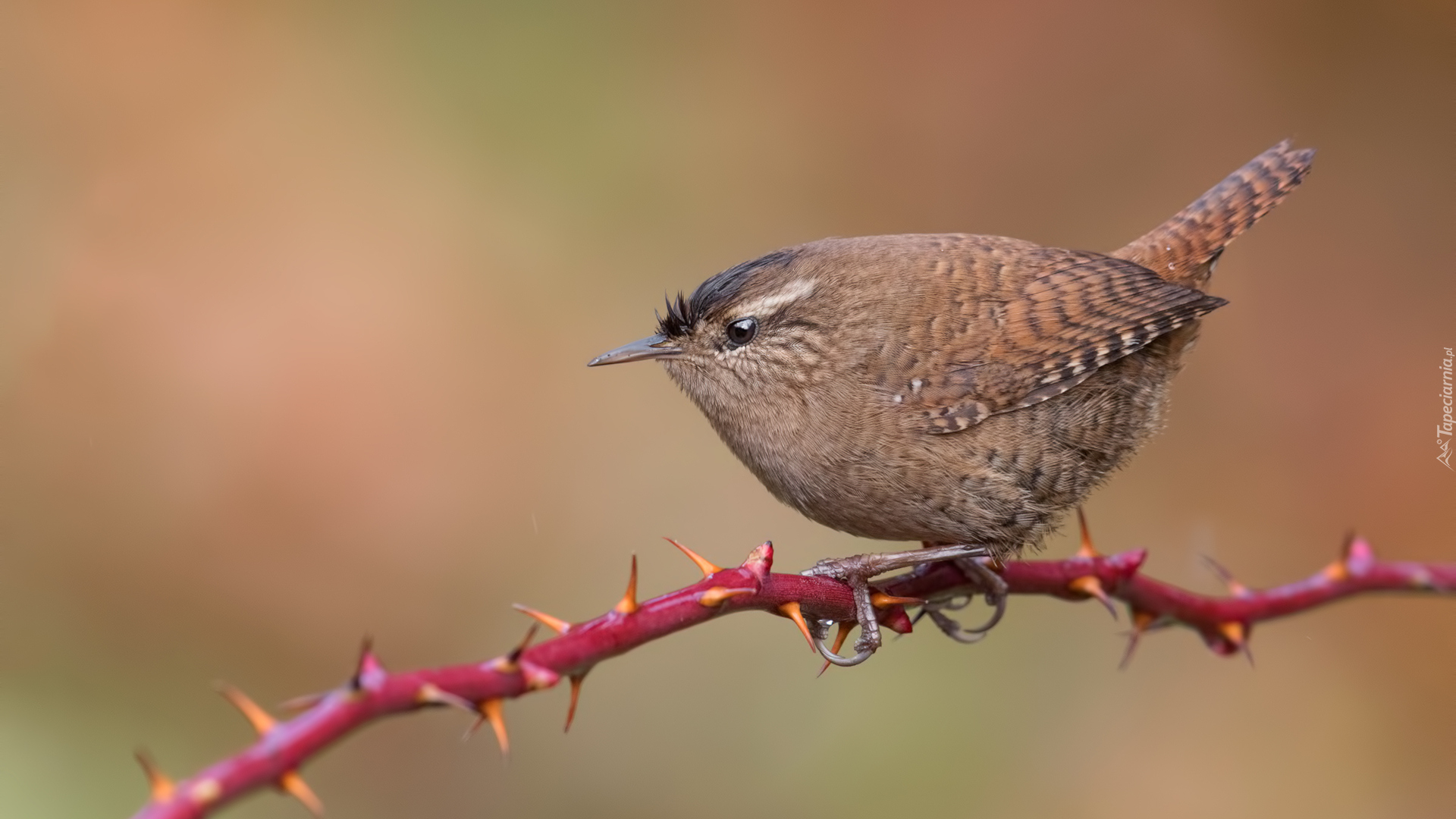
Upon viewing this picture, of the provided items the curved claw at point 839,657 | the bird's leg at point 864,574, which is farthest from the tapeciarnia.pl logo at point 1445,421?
the curved claw at point 839,657

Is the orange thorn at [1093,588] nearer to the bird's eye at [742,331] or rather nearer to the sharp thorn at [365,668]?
the bird's eye at [742,331]

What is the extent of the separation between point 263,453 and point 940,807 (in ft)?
10.2

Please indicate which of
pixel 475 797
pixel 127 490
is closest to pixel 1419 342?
pixel 475 797

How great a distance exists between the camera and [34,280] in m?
5.32

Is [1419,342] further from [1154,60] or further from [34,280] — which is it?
[34,280]

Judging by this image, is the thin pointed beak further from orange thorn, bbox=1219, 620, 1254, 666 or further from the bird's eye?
orange thorn, bbox=1219, 620, 1254, 666

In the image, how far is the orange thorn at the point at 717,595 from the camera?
195cm

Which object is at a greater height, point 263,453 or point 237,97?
point 237,97

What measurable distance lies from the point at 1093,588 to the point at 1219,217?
1828 mm

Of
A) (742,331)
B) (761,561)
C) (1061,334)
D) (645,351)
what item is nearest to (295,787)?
(761,561)

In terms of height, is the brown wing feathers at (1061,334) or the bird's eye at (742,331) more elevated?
the bird's eye at (742,331)

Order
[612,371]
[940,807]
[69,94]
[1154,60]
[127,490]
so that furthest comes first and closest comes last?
[1154,60] → [612,371] → [69,94] → [127,490] → [940,807]

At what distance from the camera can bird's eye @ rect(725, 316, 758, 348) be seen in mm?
3516

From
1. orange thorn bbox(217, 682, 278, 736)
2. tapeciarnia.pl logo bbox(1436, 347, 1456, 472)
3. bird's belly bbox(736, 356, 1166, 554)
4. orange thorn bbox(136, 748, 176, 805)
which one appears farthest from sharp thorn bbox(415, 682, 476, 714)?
tapeciarnia.pl logo bbox(1436, 347, 1456, 472)
